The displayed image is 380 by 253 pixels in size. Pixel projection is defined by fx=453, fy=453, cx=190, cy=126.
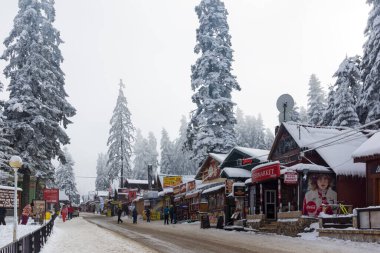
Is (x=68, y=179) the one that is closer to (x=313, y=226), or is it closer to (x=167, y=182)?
(x=167, y=182)

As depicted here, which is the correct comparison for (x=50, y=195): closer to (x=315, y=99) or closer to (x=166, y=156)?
(x=315, y=99)

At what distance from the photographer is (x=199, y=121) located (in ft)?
140

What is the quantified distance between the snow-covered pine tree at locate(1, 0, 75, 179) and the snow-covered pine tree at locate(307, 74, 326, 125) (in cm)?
3124

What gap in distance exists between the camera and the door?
2858 centimetres

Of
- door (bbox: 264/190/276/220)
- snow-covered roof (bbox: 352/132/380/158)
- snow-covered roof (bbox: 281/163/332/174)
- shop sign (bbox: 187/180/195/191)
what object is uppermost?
snow-covered roof (bbox: 352/132/380/158)

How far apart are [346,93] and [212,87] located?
12221mm

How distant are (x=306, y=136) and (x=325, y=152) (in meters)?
1.69

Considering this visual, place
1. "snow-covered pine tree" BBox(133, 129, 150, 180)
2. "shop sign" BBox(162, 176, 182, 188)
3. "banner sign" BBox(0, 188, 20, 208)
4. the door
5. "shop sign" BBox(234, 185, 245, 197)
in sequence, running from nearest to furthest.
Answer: "banner sign" BBox(0, 188, 20, 208) → the door → "shop sign" BBox(234, 185, 245, 197) → "shop sign" BBox(162, 176, 182, 188) → "snow-covered pine tree" BBox(133, 129, 150, 180)

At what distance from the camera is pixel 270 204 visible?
28.8 m

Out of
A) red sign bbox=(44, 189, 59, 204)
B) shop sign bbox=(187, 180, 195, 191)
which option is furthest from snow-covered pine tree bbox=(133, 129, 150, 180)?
red sign bbox=(44, 189, 59, 204)

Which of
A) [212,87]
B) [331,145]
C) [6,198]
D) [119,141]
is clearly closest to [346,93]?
[212,87]

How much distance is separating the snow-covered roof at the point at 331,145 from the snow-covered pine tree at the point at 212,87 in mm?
15403

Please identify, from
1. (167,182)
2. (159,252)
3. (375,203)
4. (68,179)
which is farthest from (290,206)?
(68,179)

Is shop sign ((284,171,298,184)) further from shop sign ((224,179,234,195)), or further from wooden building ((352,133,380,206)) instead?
shop sign ((224,179,234,195))
